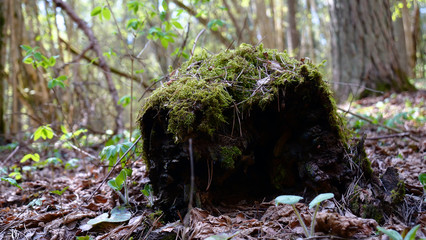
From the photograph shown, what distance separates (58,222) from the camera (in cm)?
213

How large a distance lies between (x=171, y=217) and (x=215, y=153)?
61 cm

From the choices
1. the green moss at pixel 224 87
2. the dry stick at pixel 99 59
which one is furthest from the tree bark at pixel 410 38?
the green moss at pixel 224 87

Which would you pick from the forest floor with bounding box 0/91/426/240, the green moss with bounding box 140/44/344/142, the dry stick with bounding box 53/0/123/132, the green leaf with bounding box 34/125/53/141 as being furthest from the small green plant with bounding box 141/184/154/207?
the dry stick with bounding box 53/0/123/132

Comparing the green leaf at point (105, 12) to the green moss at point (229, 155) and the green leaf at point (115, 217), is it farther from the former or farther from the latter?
the green moss at point (229, 155)

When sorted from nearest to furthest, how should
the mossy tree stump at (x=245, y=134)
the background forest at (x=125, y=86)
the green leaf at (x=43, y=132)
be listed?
1. the mossy tree stump at (x=245, y=134)
2. the green leaf at (x=43, y=132)
3. the background forest at (x=125, y=86)

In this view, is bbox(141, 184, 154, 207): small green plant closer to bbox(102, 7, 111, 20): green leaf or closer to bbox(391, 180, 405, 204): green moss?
bbox(391, 180, 405, 204): green moss

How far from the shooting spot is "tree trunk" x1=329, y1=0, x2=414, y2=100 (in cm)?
626

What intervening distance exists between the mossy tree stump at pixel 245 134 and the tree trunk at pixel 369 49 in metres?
4.63

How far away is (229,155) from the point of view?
1850mm

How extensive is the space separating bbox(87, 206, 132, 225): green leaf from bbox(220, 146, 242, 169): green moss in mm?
870

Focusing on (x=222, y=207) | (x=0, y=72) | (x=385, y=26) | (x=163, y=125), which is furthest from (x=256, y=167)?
(x=0, y=72)

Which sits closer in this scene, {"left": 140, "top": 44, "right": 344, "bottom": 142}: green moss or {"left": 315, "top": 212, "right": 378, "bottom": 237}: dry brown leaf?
{"left": 315, "top": 212, "right": 378, "bottom": 237}: dry brown leaf

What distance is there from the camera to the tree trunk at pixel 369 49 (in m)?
6.26

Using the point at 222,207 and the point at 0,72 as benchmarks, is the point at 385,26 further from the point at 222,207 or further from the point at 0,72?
the point at 0,72
